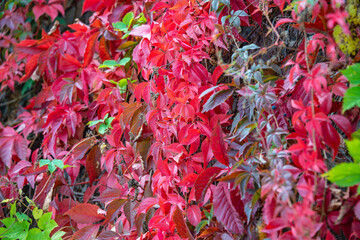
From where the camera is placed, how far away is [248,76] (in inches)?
33.8

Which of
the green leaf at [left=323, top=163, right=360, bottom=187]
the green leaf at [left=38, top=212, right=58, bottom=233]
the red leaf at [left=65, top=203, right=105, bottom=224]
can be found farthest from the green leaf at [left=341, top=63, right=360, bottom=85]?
the green leaf at [left=38, top=212, right=58, bottom=233]

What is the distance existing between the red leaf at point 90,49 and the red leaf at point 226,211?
0.89 metres

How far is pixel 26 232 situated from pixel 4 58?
1291mm

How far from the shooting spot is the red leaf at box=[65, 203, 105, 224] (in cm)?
121

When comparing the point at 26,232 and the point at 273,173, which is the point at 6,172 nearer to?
the point at 26,232

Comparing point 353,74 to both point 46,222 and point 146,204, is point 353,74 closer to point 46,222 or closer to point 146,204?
point 146,204

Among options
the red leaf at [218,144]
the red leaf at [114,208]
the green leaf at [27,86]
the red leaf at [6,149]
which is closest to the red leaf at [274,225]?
the red leaf at [218,144]

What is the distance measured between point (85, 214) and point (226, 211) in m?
0.58

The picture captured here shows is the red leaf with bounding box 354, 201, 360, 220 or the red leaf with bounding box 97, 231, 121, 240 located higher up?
the red leaf with bounding box 354, 201, 360, 220

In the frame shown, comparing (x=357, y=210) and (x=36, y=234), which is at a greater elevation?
(x=357, y=210)

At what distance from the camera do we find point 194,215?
961mm

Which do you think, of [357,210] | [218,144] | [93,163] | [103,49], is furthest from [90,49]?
[357,210]

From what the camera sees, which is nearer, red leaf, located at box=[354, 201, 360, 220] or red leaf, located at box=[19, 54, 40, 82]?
red leaf, located at box=[354, 201, 360, 220]

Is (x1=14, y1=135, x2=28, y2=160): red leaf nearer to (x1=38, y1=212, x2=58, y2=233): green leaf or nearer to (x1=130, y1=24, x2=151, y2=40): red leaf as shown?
(x1=38, y1=212, x2=58, y2=233): green leaf
